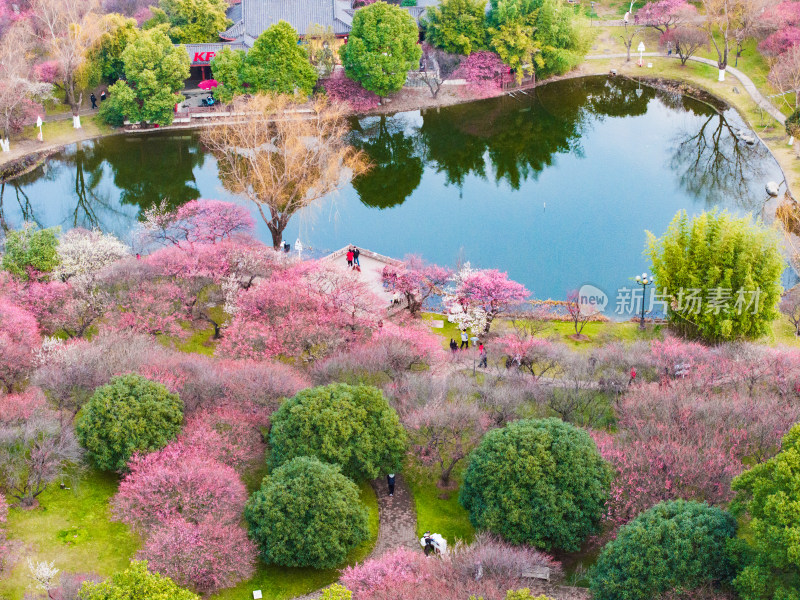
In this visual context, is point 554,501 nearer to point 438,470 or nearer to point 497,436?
point 497,436

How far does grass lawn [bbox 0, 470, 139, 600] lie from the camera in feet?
107

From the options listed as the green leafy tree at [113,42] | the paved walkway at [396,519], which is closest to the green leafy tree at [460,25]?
the green leafy tree at [113,42]

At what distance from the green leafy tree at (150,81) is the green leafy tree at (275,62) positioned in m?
5.10

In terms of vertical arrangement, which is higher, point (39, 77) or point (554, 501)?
point (39, 77)

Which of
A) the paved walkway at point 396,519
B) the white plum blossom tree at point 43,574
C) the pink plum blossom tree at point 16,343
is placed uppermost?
the pink plum blossom tree at point 16,343

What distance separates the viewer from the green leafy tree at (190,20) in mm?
75125

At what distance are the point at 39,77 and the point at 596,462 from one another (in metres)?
51.9

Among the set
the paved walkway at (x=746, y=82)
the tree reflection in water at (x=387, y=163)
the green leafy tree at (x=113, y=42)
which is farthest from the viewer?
the green leafy tree at (x=113, y=42)

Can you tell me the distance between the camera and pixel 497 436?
3462 cm

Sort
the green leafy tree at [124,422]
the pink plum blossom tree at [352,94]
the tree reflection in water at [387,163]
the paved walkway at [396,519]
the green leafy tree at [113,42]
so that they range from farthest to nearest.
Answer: the pink plum blossom tree at [352,94] < the green leafy tree at [113,42] < the tree reflection in water at [387,163] < the green leafy tree at [124,422] < the paved walkway at [396,519]

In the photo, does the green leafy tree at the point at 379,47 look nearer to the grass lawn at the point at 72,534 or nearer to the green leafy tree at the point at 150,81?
the green leafy tree at the point at 150,81

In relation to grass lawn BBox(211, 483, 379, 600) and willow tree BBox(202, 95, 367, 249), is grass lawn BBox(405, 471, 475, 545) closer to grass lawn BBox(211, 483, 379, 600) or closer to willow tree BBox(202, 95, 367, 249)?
grass lawn BBox(211, 483, 379, 600)

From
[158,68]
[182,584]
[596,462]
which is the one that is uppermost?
[158,68]

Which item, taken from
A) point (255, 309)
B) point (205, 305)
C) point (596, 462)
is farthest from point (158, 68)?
point (596, 462)
